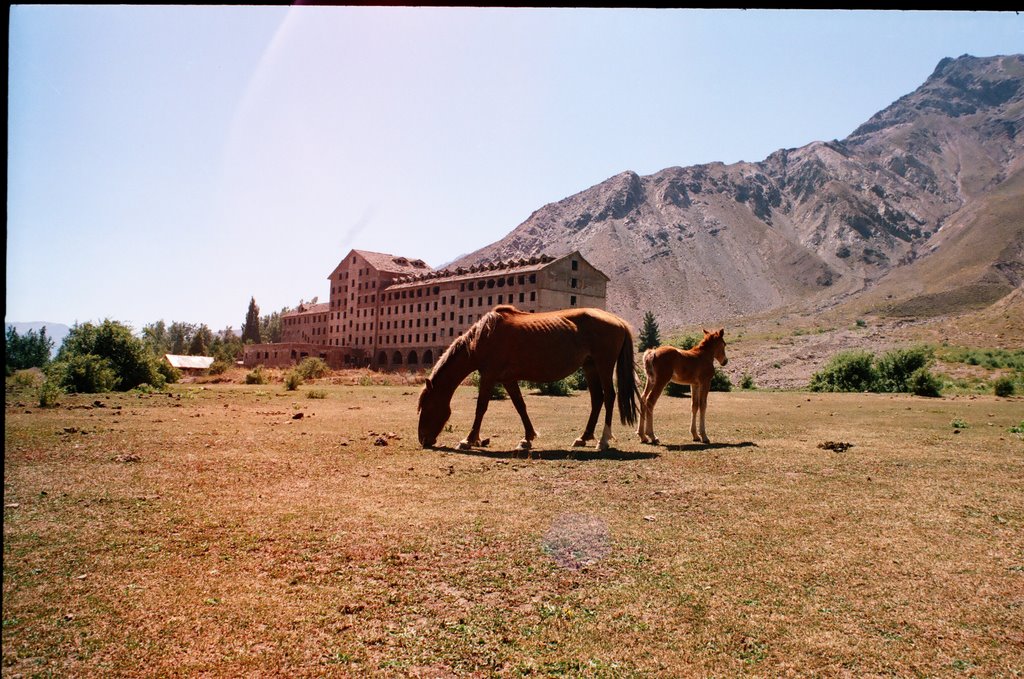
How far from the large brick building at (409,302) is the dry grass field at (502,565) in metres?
59.8

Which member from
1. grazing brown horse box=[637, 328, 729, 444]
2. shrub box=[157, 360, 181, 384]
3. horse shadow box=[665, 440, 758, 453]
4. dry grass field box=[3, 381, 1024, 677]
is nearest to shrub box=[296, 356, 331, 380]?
shrub box=[157, 360, 181, 384]

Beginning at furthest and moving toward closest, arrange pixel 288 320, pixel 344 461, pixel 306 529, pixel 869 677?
pixel 288 320, pixel 344 461, pixel 306 529, pixel 869 677

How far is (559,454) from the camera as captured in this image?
40.0 ft

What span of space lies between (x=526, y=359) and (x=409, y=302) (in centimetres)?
7599

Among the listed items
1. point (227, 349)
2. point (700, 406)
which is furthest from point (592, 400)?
point (227, 349)

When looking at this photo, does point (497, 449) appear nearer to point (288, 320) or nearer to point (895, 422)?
point (895, 422)

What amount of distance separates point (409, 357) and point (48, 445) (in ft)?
256

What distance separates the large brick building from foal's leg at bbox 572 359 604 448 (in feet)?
180

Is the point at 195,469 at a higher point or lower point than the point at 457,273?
lower

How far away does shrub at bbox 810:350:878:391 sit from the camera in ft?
132

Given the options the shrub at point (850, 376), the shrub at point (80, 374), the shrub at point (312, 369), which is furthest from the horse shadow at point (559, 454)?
the shrub at point (312, 369)


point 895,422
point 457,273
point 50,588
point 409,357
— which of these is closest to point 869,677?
point 50,588

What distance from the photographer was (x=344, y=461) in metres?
10.7

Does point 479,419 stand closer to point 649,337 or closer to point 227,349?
point 649,337
